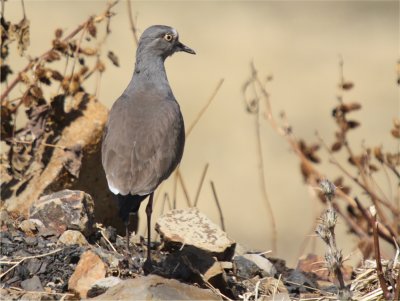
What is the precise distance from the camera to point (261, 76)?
17453 mm

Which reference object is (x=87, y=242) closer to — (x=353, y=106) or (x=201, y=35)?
(x=353, y=106)

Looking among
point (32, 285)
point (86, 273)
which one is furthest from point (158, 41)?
point (32, 285)

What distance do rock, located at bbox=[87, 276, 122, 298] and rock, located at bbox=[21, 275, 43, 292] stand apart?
1.04 ft

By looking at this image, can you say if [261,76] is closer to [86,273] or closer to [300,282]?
[300,282]

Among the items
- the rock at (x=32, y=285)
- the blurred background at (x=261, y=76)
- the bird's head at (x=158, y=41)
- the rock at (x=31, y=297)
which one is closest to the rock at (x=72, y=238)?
the rock at (x=32, y=285)

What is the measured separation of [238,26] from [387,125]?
625cm

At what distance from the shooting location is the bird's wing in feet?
21.4

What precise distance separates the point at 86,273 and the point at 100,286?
10.1 inches

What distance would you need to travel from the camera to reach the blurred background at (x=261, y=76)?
539 inches

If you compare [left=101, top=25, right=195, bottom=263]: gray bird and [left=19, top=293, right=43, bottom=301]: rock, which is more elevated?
[left=101, top=25, right=195, bottom=263]: gray bird

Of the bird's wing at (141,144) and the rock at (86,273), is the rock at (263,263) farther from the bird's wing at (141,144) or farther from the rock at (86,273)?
the rock at (86,273)

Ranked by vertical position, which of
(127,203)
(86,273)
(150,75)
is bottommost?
(86,273)

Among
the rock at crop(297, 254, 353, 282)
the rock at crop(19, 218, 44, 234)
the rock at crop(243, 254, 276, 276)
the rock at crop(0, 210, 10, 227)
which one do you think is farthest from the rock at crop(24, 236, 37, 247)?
the rock at crop(297, 254, 353, 282)

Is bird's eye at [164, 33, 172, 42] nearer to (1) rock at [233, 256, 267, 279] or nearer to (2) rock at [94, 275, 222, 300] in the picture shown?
(1) rock at [233, 256, 267, 279]
